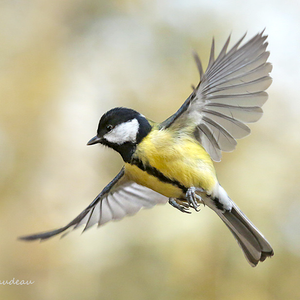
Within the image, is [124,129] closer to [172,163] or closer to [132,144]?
[132,144]

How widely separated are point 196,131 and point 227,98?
0.70 feet

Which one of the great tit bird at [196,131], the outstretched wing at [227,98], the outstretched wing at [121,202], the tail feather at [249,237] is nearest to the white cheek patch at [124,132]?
the great tit bird at [196,131]

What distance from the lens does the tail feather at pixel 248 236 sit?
1.82 meters

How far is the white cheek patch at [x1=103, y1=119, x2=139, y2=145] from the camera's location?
154 centimetres

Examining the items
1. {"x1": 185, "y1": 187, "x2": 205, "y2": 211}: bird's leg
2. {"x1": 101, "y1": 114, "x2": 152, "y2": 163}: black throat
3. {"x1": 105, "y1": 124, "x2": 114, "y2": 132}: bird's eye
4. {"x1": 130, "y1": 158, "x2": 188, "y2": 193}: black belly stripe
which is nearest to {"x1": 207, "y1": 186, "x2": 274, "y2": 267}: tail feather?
{"x1": 185, "y1": 187, "x2": 205, "y2": 211}: bird's leg

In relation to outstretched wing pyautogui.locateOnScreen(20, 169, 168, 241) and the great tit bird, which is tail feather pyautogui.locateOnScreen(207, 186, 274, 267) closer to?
the great tit bird

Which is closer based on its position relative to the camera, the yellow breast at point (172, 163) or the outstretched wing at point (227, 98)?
the outstretched wing at point (227, 98)

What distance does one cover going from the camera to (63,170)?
3371 millimetres

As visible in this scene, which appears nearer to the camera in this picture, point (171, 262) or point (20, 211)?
point (171, 262)

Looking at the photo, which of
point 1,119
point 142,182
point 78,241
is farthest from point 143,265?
point 1,119

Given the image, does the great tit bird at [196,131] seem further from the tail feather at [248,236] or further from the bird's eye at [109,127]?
the tail feather at [248,236]

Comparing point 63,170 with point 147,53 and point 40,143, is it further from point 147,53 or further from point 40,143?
point 147,53

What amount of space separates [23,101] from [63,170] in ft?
2.69

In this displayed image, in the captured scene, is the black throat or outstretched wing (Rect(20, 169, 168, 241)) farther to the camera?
outstretched wing (Rect(20, 169, 168, 241))
